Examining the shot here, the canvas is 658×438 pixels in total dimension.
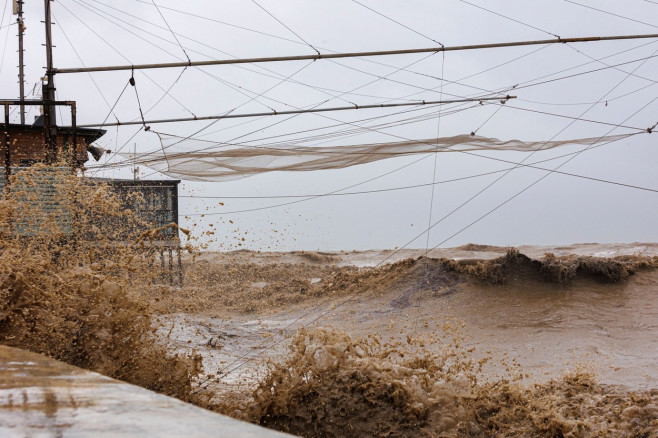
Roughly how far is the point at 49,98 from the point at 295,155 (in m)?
5.32

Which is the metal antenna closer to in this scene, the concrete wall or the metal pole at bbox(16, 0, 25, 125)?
the metal pole at bbox(16, 0, 25, 125)

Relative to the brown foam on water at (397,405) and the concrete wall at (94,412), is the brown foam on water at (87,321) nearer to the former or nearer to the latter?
the brown foam on water at (397,405)

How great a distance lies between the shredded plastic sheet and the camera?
1041cm

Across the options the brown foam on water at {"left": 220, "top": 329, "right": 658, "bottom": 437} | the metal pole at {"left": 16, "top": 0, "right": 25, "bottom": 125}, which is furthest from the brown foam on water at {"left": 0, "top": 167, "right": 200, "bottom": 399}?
the metal pole at {"left": 16, "top": 0, "right": 25, "bottom": 125}

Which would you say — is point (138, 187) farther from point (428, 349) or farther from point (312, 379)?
point (312, 379)

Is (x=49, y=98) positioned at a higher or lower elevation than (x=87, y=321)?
higher

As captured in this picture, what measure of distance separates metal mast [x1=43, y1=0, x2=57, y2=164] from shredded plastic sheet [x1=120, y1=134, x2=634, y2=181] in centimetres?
217

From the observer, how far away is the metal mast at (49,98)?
1254cm

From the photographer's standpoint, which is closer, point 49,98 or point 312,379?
point 312,379

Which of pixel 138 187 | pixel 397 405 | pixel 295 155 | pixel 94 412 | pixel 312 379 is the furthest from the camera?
pixel 138 187

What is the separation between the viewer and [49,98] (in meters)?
12.7

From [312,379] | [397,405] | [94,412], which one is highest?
[94,412]

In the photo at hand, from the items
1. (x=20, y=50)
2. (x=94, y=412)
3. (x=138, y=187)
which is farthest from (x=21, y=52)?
(x=94, y=412)

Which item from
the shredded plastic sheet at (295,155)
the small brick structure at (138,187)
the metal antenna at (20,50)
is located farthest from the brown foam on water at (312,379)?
the metal antenna at (20,50)
